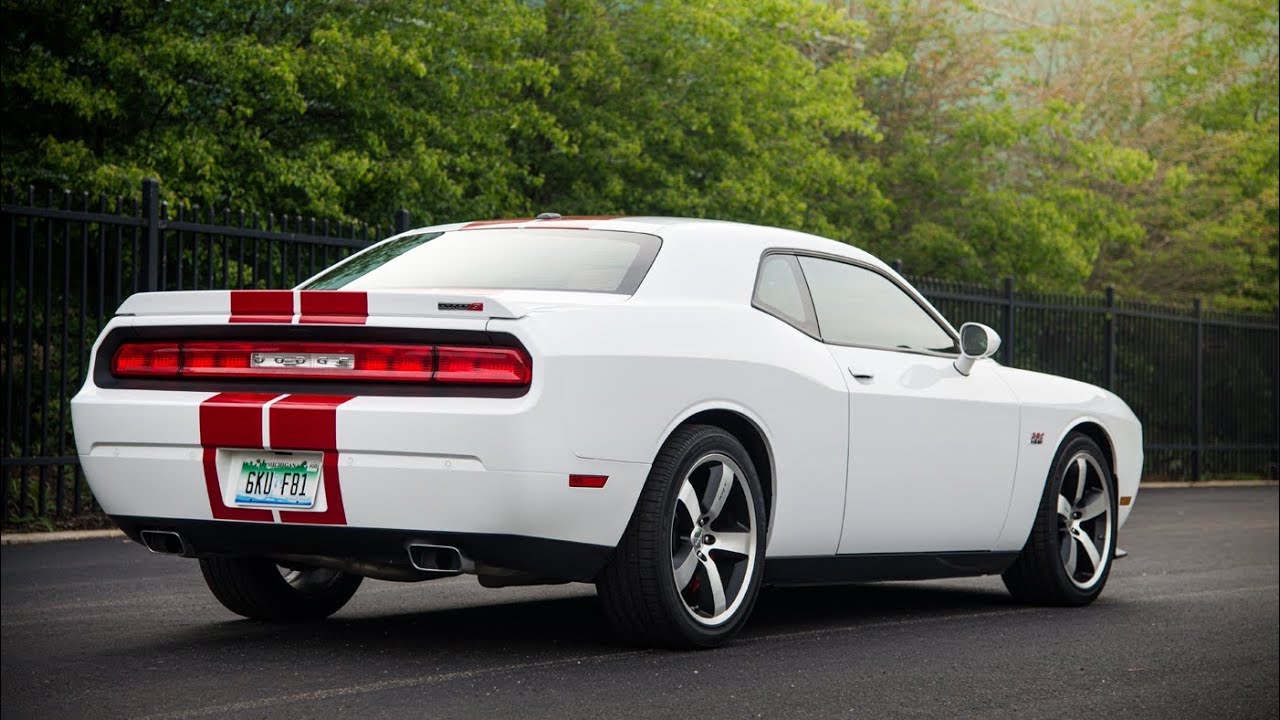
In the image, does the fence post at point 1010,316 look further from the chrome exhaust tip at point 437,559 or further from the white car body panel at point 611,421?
the chrome exhaust tip at point 437,559

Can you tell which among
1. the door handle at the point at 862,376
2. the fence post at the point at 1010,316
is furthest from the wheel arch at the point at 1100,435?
the fence post at the point at 1010,316

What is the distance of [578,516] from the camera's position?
5395mm

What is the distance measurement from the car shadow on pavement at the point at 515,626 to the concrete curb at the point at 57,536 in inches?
159

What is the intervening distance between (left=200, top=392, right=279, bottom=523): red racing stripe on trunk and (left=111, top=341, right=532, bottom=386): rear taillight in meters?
0.10

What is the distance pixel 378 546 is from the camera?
17.8 ft

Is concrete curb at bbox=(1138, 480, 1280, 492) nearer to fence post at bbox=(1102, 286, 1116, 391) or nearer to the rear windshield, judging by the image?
fence post at bbox=(1102, 286, 1116, 391)

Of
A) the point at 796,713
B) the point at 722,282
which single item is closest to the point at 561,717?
the point at 796,713

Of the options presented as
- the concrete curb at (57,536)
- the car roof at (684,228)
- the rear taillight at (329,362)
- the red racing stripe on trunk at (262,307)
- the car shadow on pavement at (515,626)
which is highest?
the car roof at (684,228)

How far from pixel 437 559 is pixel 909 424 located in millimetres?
2296

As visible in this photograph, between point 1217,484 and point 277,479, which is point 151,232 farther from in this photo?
point 1217,484

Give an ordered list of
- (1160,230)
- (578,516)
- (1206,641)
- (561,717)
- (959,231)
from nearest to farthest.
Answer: (561,717), (578,516), (1206,641), (959,231), (1160,230)

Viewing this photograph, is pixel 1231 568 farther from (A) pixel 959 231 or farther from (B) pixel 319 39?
(A) pixel 959 231

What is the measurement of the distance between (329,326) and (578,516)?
0.98 meters

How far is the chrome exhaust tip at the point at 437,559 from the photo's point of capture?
17.6 feet
